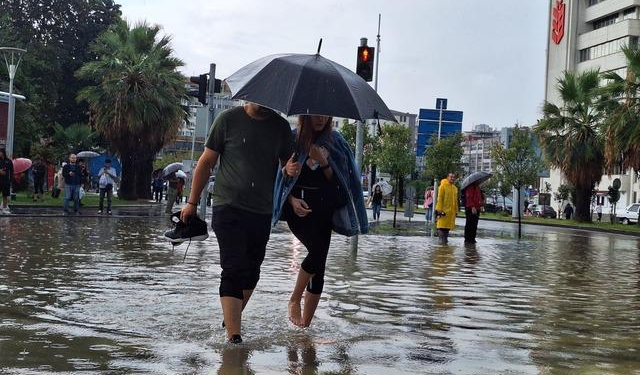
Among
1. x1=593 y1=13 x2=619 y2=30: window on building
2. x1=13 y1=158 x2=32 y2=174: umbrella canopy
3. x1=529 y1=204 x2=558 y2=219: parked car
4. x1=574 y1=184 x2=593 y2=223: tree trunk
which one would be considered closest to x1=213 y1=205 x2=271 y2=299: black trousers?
x1=13 y1=158 x2=32 y2=174: umbrella canopy

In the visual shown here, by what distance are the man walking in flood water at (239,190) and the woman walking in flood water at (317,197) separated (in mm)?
357

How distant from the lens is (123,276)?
9.54m

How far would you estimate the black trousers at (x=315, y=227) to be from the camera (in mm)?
6227

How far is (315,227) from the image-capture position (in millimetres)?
6227

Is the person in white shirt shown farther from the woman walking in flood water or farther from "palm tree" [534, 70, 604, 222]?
"palm tree" [534, 70, 604, 222]

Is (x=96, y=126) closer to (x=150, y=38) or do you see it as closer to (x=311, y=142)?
(x=150, y=38)

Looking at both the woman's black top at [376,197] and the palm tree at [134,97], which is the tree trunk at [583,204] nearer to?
the woman's black top at [376,197]

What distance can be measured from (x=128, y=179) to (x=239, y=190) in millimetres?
35552

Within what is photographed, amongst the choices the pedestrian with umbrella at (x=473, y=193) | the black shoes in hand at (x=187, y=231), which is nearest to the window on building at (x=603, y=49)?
the pedestrian with umbrella at (x=473, y=193)

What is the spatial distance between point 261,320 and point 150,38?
118 feet

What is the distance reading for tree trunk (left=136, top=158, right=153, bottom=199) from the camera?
40.7 m

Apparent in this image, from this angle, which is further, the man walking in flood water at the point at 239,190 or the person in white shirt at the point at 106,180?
the person in white shirt at the point at 106,180

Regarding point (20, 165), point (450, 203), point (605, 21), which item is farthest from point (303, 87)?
point (605, 21)

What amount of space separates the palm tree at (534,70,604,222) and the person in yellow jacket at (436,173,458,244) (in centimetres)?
2787
